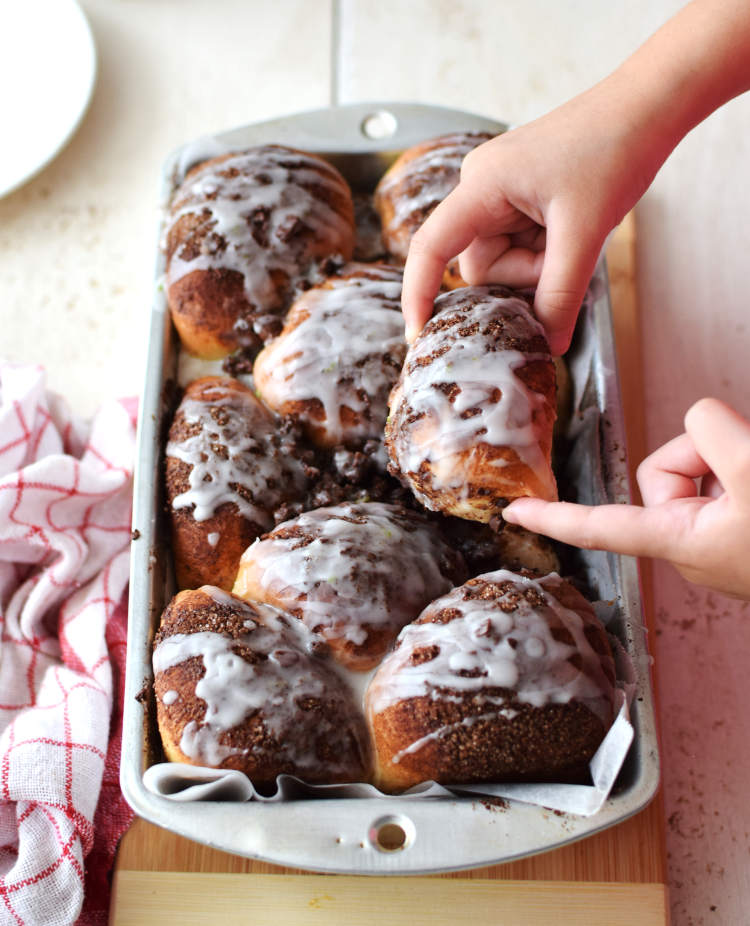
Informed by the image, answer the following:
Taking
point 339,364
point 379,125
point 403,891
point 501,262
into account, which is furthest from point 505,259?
point 403,891

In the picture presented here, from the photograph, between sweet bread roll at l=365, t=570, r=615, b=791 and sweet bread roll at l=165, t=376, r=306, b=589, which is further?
sweet bread roll at l=165, t=376, r=306, b=589

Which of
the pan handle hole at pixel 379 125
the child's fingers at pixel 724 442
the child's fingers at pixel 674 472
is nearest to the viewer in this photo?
the child's fingers at pixel 724 442

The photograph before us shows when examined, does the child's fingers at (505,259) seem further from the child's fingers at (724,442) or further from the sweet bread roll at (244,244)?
the child's fingers at (724,442)

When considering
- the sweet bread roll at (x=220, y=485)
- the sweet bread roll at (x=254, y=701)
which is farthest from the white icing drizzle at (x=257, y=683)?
the sweet bread roll at (x=220, y=485)

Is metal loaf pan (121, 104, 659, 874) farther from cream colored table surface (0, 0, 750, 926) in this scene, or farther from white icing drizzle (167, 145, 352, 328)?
cream colored table surface (0, 0, 750, 926)

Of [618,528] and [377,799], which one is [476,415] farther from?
[377,799]

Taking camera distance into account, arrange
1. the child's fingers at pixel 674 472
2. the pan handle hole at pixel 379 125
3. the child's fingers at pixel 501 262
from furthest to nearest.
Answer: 1. the pan handle hole at pixel 379 125
2. the child's fingers at pixel 501 262
3. the child's fingers at pixel 674 472

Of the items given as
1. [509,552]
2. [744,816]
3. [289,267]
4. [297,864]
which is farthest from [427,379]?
[744,816]

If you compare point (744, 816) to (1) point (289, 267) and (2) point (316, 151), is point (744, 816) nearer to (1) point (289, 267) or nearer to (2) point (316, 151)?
(1) point (289, 267)

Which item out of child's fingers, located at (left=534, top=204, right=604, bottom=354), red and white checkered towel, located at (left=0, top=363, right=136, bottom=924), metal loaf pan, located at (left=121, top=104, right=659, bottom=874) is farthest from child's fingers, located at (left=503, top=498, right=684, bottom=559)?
red and white checkered towel, located at (left=0, top=363, right=136, bottom=924)
